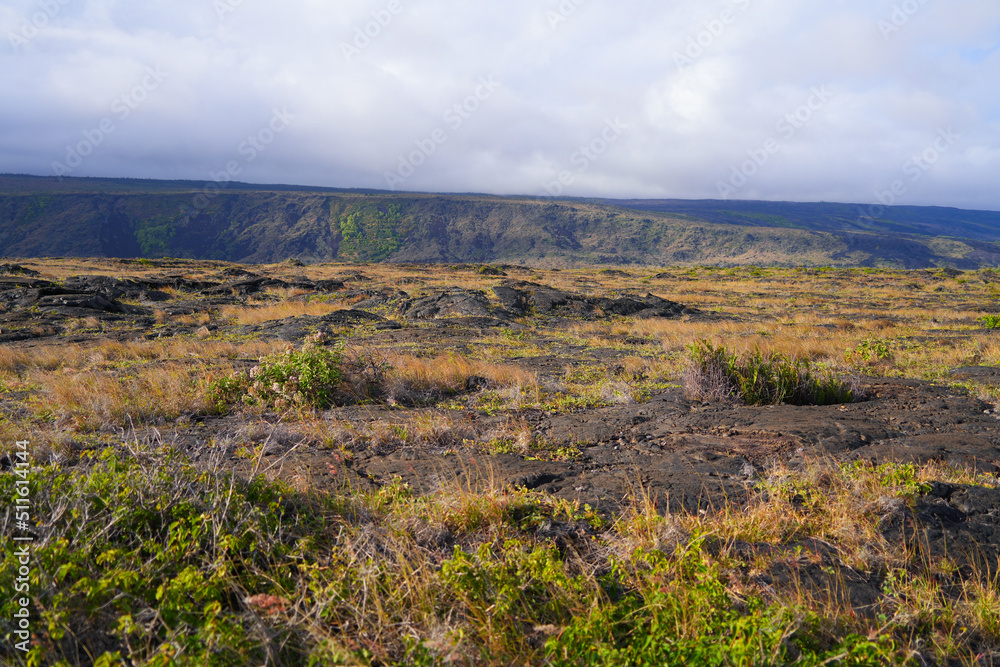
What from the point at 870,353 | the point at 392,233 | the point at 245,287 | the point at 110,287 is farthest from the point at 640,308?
the point at 392,233

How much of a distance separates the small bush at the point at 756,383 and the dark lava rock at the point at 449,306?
1151cm

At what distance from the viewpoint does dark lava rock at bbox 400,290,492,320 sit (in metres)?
18.5

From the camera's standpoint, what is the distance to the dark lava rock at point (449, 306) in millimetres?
18531

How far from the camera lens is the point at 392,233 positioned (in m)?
149

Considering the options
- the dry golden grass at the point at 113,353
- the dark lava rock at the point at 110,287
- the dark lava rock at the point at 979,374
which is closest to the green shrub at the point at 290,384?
the dry golden grass at the point at 113,353

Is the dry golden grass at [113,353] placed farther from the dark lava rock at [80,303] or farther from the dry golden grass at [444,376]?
the dark lava rock at [80,303]

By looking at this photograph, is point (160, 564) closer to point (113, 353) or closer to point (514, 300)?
point (113, 353)

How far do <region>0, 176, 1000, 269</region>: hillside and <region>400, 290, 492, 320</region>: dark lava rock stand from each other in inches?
4131

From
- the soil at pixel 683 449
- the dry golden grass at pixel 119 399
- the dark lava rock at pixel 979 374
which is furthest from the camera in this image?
the dark lava rock at pixel 979 374

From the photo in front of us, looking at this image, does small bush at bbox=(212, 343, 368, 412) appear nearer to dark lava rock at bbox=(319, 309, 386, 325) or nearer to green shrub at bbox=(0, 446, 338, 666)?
green shrub at bbox=(0, 446, 338, 666)

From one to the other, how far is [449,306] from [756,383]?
14232 millimetres

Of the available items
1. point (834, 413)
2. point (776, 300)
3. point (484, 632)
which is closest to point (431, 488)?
point (484, 632)

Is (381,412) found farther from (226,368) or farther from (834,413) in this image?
(834,413)

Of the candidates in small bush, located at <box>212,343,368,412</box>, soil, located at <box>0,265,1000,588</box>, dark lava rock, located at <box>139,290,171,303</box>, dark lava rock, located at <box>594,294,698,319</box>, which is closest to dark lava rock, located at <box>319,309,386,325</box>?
soil, located at <box>0,265,1000,588</box>
